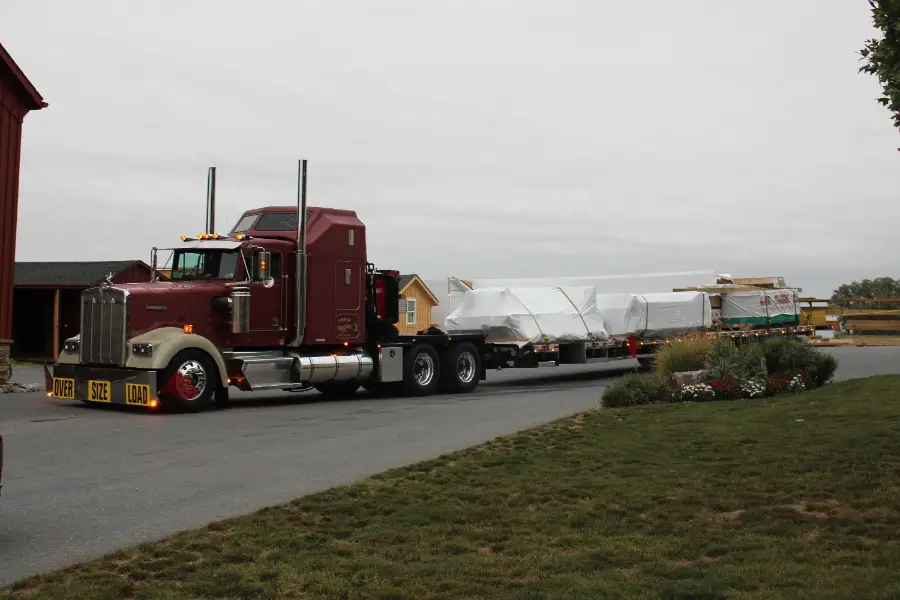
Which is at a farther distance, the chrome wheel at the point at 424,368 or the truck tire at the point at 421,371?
the chrome wheel at the point at 424,368

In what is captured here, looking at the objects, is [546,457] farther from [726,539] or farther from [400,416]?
[400,416]

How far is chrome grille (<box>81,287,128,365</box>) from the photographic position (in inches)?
631

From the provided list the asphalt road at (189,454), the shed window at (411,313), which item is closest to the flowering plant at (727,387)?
the asphalt road at (189,454)

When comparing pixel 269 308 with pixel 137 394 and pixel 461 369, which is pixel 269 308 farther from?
pixel 461 369

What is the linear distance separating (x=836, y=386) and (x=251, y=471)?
10.9 metres

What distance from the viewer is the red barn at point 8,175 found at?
20.8m

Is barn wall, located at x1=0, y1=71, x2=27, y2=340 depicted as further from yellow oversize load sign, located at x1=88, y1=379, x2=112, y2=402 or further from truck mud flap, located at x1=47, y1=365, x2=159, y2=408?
yellow oversize load sign, located at x1=88, y1=379, x2=112, y2=402

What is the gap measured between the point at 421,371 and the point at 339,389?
6.20 ft

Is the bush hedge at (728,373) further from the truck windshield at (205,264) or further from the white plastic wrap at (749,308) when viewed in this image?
the white plastic wrap at (749,308)

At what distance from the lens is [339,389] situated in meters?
20.7

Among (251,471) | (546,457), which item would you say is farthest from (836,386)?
(251,471)

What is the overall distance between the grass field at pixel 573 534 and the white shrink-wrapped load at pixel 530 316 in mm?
11919

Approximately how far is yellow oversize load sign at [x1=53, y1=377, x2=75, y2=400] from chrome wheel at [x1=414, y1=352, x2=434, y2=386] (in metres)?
6.93

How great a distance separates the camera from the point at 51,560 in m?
6.07
